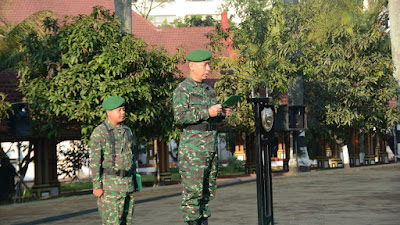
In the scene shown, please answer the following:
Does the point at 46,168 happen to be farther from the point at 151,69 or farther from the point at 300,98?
the point at 300,98

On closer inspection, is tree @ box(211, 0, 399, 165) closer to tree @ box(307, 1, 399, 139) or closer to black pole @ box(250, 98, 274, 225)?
tree @ box(307, 1, 399, 139)

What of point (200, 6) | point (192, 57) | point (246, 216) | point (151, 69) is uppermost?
point (200, 6)

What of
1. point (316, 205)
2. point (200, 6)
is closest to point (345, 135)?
point (316, 205)

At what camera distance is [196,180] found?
293 inches

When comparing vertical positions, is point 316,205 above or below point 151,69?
below

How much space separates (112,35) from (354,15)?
14910 millimetres

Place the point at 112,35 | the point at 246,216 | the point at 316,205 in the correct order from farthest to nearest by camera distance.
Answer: the point at 112,35, the point at 316,205, the point at 246,216

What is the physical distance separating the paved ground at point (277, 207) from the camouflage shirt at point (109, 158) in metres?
4.74

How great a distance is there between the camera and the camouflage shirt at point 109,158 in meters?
8.23

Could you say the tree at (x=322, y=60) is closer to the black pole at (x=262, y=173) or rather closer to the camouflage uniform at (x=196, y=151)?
the black pole at (x=262, y=173)

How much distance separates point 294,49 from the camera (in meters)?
28.2

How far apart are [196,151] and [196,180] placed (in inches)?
11.4

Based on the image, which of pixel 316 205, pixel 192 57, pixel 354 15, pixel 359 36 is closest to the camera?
pixel 192 57

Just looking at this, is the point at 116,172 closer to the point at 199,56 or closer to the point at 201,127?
the point at 201,127
